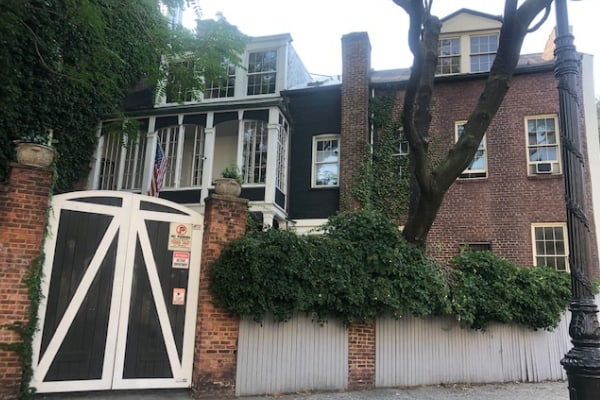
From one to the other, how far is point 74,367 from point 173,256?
2.08 m

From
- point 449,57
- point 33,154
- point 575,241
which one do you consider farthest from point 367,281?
point 449,57

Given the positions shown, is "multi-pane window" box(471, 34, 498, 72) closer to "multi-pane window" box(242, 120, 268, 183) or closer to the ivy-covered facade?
the ivy-covered facade

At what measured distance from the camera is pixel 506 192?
14.0m

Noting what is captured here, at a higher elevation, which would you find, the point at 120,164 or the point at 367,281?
the point at 120,164

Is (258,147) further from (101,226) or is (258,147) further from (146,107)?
(101,226)

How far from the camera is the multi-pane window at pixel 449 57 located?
15555mm

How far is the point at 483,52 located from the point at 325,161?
21.3 feet

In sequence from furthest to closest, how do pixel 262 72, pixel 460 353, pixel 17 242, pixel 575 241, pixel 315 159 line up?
pixel 262 72 < pixel 315 159 < pixel 460 353 < pixel 17 242 < pixel 575 241

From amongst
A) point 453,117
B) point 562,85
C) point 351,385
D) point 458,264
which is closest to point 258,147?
point 453,117

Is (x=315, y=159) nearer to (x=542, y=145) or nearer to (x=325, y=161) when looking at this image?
(x=325, y=161)

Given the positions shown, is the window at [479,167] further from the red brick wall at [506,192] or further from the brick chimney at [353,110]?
the brick chimney at [353,110]

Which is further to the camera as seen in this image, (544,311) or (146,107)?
(146,107)

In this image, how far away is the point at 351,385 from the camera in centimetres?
802

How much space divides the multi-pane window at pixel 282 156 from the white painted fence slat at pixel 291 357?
781 cm
